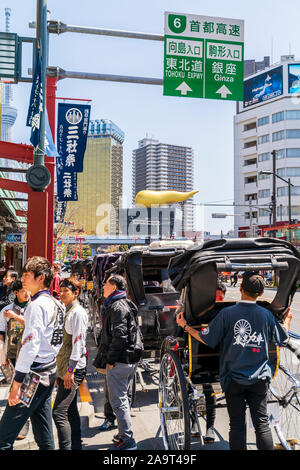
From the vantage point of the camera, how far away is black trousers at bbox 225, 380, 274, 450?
3532 mm

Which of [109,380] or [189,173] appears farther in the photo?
[189,173]

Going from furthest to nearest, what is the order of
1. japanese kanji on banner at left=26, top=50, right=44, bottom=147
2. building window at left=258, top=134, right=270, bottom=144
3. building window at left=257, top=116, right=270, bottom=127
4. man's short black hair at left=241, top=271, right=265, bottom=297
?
building window at left=257, top=116, right=270, bottom=127, building window at left=258, top=134, right=270, bottom=144, japanese kanji on banner at left=26, top=50, right=44, bottom=147, man's short black hair at left=241, top=271, right=265, bottom=297

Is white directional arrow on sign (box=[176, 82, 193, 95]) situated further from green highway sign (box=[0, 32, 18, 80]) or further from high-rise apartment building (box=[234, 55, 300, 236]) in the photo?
high-rise apartment building (box=[234, 55, 300, 236])

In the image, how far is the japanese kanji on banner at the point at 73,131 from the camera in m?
13.3

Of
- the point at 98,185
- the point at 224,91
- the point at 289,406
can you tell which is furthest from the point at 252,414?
the point at 98,185

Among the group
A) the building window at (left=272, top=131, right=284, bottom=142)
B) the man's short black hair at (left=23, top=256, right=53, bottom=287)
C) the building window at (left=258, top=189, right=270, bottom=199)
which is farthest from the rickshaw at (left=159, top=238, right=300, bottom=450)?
the building window at (left=272, top=131, right=284, bottom=142)

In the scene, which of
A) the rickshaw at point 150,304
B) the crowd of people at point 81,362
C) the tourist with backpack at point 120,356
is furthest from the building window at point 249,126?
the tourist with backpack at point 120,356

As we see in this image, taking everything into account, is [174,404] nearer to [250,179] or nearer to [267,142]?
[267,142]

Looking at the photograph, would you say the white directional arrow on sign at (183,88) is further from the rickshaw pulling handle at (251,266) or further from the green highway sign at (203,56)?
the rickshaw pulling handle at (251,266)

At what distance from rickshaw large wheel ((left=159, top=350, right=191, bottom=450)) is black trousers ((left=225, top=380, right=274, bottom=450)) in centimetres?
40

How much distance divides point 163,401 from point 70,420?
3.31 ft

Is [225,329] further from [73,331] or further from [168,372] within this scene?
[73,331]

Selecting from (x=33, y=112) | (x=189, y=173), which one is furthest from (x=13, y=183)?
(x=189, y=173)
